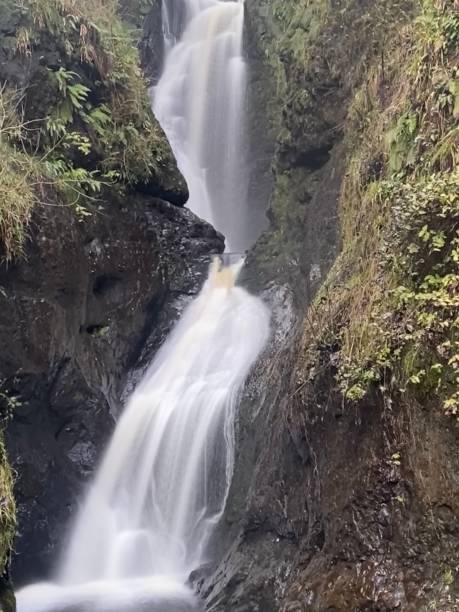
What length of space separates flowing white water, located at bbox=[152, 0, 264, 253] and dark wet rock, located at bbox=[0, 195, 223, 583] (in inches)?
175

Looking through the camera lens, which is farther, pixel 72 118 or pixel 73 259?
pixel 72 118

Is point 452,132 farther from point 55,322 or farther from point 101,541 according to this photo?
point 101,541

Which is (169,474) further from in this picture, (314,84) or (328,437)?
(314,84)

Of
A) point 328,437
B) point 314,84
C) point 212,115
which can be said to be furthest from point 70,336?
point 212,115

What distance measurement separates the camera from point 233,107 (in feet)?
53.9

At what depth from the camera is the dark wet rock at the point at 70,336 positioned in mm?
8164

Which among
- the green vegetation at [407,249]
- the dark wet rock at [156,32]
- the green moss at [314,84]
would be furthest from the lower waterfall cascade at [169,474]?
the dark wet rock at [156,32]

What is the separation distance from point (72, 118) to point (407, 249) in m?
6.19

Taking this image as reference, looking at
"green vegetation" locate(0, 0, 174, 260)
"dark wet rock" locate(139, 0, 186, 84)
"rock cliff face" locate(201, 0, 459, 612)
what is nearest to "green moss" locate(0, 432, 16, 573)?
"rock cliff face" locate(201, 0, 459, 612)

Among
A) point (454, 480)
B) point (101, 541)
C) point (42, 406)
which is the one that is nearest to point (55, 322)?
point (42, 406)

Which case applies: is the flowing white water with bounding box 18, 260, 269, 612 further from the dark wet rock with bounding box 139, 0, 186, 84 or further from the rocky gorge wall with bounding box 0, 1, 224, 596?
the dark wet rock with bounding box 139, 0, 186, 84

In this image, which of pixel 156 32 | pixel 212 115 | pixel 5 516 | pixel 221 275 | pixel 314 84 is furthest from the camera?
pixel 156 32

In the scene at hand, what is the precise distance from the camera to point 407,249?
5.28 metres

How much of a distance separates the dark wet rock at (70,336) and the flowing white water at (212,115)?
4434 mm
